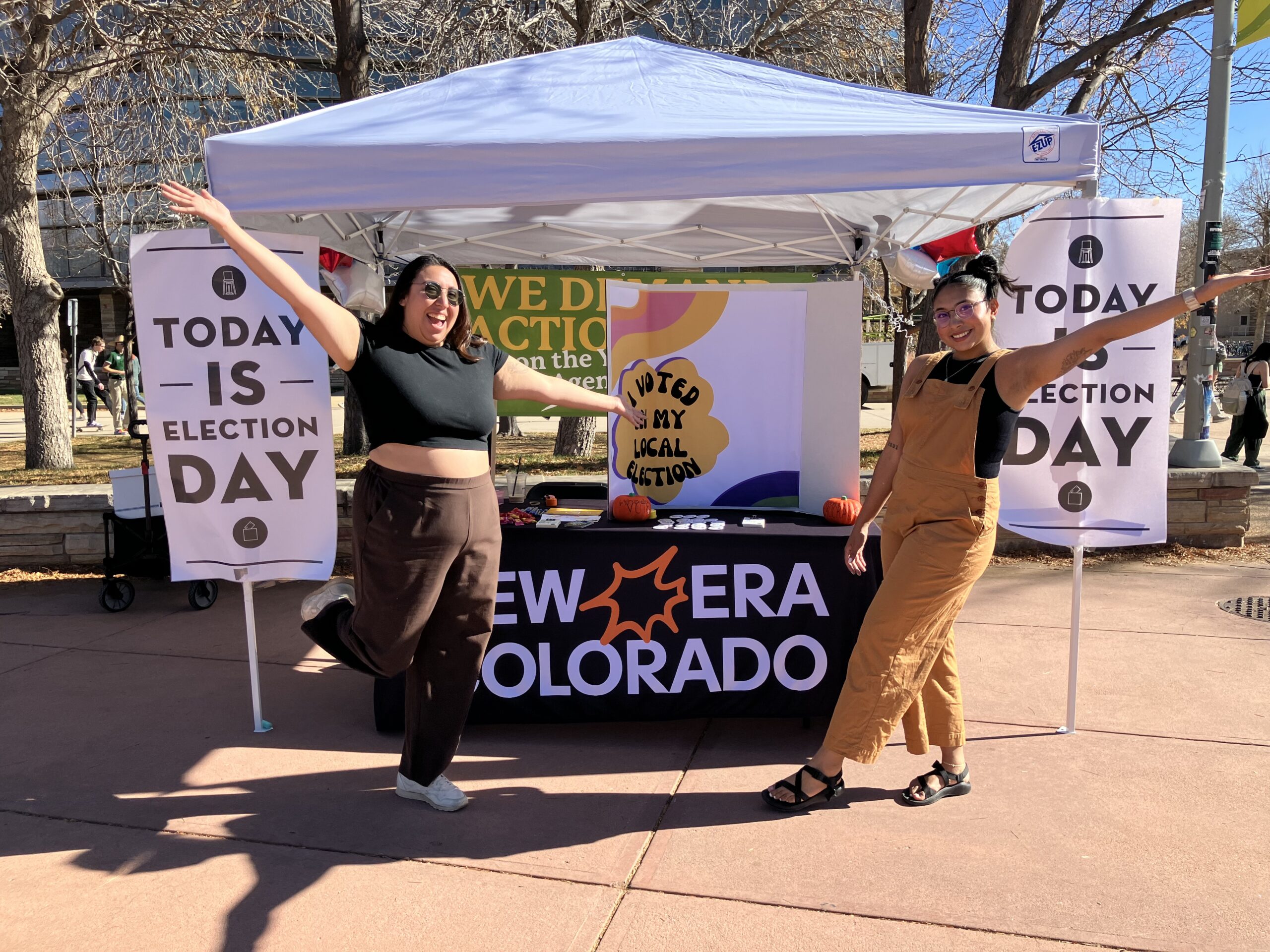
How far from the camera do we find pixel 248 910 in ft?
9.13

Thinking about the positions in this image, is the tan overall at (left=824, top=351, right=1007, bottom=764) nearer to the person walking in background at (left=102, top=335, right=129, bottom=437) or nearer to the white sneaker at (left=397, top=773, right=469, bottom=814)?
the white sneaker at (left=397, top=773, right=469, bottom=814)

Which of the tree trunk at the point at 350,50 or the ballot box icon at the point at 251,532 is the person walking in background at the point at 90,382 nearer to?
the tree trunk at the point at 350,50

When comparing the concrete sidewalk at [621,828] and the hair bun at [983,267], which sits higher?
the hair bun at [983,267]

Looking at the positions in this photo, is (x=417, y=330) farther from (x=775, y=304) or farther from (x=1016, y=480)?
(x=1016, y=480)

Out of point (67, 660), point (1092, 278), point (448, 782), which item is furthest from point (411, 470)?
point (67, 660)

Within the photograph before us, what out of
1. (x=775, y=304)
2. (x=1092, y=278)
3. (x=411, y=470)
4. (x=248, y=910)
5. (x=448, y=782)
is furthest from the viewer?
(x=775, y=304)

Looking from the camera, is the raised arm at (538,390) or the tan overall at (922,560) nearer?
the tan overall at (922,560)

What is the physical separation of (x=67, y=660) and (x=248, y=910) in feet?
A: 9.58

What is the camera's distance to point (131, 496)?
6078 millimetres

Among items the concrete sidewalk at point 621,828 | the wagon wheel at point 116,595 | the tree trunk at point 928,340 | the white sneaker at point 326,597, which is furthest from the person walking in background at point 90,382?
the white sneaker at point 326,597

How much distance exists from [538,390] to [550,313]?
13.1 ft

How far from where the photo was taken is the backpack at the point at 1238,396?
11055 millimetres

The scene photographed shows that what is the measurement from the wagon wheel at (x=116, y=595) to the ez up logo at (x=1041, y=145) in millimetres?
5546

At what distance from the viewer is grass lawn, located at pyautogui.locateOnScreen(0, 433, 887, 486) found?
9039mm
